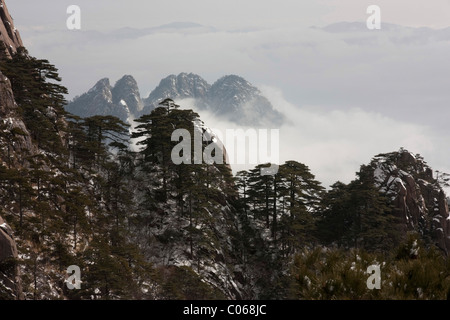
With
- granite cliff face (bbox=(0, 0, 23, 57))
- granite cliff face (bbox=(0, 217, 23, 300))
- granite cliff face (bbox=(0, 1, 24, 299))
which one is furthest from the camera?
granite cliff face (bbox=(0, 0, 23, 57))

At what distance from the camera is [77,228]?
34.4 m

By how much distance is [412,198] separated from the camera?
59625 millimetres

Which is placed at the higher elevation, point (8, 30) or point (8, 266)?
point (8, 30)

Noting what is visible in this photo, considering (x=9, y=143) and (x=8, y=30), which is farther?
(x=8, y=30)

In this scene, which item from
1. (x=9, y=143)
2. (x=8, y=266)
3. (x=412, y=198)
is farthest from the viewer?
(x=412, y=198)

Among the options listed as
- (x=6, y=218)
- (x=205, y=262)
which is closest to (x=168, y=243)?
(x=205, y=262)

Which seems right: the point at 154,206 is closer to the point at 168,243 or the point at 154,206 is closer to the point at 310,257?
the point at 168,243

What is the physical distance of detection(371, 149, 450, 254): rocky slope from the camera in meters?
56.6

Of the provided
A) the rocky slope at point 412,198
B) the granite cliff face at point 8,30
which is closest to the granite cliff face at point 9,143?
the granite cliff face at point 8,30

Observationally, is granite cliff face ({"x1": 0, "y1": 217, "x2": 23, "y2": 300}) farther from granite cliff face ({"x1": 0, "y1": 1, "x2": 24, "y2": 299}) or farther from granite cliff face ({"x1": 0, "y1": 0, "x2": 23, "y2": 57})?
granite cliff face ({"x1": 0, "y1": 0, "x2": 23, "y2": 57})

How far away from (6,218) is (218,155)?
37.9 m

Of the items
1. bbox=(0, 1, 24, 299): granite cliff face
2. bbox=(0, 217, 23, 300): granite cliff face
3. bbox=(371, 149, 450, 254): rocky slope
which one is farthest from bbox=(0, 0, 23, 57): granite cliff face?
bbox=(371, 149, 450, 254): rocky slope

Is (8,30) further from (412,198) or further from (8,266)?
(412,198)

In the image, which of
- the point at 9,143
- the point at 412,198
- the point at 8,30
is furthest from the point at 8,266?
the point at 412,198
